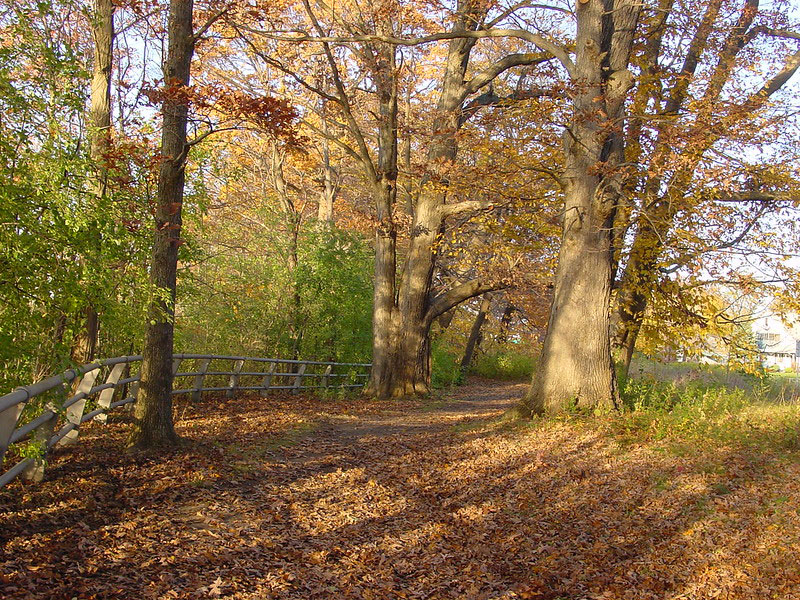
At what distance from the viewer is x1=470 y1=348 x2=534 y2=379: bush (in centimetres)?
3572

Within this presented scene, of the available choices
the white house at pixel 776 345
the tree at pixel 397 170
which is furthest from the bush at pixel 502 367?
the tree at pixel 397 170

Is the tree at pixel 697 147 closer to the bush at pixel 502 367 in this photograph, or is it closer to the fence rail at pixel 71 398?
the fence rail at pixel 71 398

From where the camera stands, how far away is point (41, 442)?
6.17m

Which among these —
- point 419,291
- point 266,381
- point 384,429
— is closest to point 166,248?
point 384,429

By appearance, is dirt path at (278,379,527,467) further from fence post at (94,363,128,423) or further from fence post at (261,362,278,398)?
fence post at (261,362,278,398)

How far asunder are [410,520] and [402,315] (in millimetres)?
12182

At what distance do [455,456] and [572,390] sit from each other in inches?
104

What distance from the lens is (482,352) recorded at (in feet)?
122

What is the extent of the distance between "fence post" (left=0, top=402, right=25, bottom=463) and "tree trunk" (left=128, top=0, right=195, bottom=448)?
11.7 feet

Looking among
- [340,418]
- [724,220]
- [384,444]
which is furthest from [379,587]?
[724,220]

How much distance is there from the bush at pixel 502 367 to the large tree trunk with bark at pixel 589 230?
Result: 75.4ft

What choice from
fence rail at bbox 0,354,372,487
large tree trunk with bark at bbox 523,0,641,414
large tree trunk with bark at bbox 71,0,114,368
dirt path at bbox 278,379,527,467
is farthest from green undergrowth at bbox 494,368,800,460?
large tree trunk with bark at bbox 71,0,114,368

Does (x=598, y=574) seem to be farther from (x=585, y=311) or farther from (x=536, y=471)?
(x=585, y=311)

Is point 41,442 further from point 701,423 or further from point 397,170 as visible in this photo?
point 397,170
